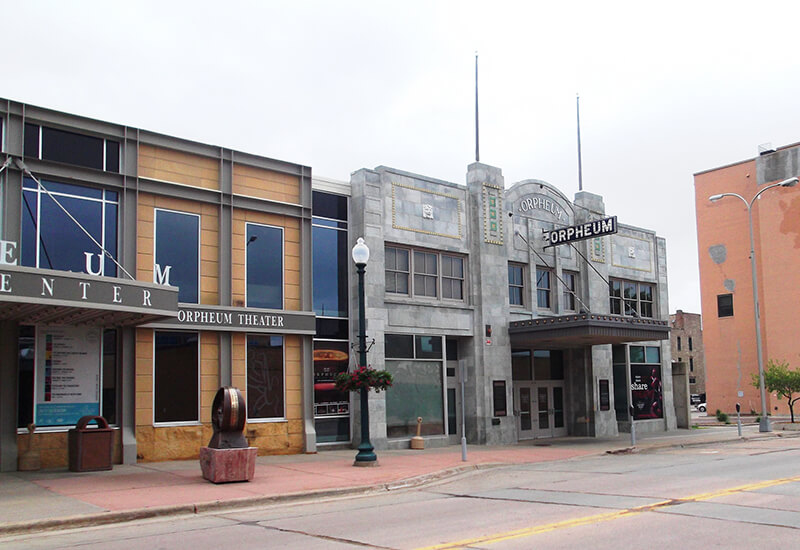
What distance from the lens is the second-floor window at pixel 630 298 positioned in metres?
32.4

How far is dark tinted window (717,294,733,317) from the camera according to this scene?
52844 mm

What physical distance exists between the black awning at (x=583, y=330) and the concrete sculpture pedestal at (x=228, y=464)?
12805mm

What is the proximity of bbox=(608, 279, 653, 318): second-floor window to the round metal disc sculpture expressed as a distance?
802 inches

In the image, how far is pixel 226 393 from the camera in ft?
50.2

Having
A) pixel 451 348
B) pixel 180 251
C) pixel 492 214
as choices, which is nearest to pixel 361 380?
A: pixel 180 251

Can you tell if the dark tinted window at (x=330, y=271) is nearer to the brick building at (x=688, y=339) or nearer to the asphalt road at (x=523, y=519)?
the asphalt road at (x=523, y=519)

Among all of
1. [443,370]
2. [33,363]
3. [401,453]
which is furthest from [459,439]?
[33,363]

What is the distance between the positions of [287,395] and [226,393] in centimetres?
593

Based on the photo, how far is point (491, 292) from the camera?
26.5m

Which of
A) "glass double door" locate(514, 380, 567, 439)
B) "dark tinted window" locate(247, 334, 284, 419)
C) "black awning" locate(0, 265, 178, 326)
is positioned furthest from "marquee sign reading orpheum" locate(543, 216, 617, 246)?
"black awning" locate(0, 265, 178, 326)

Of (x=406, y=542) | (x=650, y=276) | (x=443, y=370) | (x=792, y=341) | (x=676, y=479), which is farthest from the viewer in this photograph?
(x=792, y=341)

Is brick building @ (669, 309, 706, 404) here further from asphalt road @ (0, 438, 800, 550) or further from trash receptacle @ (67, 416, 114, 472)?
trash receptacle @ (67, 416, 114, 472)

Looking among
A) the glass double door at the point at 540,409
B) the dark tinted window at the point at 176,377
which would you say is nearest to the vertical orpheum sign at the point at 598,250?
the glass double door at the point at 540,409

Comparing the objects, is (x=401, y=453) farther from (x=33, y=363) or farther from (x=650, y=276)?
(x=650, y=276)
